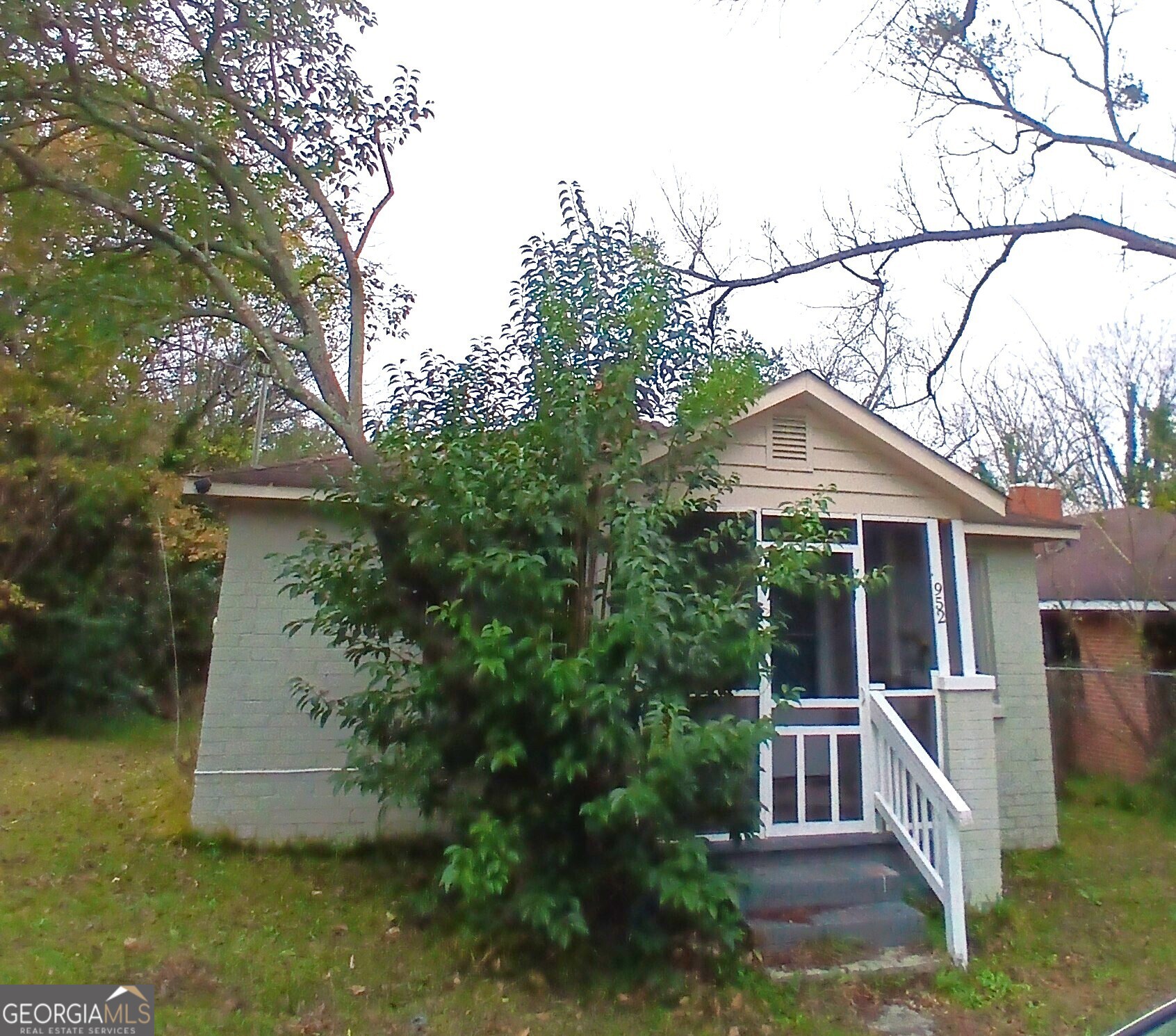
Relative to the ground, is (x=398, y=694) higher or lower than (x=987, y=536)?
lower

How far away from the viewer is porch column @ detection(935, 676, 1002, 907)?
668 cm

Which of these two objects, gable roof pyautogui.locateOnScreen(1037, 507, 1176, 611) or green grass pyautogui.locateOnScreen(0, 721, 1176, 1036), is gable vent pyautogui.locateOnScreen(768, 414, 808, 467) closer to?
green grass pyautogui.locateOnScreen(0, 721, 1176, 1036)

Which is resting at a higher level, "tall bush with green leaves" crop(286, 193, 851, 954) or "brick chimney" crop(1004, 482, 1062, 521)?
"brick chimney" crop(1004, 482, 1062, 521)

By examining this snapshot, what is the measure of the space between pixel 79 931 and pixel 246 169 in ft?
20.0

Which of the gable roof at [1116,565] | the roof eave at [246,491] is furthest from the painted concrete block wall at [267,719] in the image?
the gable roof at [1116,565]

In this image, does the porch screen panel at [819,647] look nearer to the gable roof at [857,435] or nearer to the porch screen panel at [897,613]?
the porch screen panel at [897,613]

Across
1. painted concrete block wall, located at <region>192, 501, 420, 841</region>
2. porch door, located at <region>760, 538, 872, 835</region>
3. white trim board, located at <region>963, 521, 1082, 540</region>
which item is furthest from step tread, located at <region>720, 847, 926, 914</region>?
white trim board, located at <region>963, 521, 1082, 540</region>

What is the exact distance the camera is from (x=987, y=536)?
8953 millimetres

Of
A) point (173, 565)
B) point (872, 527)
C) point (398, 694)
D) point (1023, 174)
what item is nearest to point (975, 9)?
point (1023, 174)

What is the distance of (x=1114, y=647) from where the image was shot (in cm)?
1337

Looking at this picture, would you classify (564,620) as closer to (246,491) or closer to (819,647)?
(246,491)

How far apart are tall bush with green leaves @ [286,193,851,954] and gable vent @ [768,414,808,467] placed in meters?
0.99

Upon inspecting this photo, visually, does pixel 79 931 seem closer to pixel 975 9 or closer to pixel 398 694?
pixel 398 694

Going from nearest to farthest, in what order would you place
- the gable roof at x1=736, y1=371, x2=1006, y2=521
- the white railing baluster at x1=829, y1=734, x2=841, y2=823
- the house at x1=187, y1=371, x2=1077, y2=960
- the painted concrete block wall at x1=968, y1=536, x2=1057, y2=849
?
the house at x1=187, y1=371, x2=1077, y2=960, the white railing baluster at x1=829, y1=734, x2=841, y2=823, the gable roof at x1=736, y1=371, x2=1006, y2=521, the painted concrete block wall at x1=968, y1=536, x2=1057, y2=849
